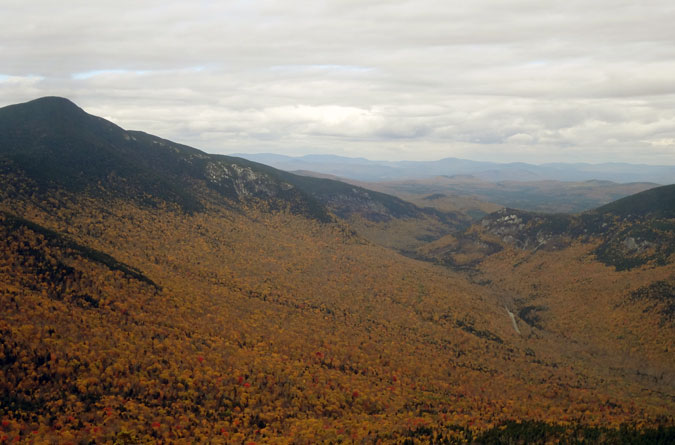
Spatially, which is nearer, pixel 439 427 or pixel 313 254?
pixel 439 427

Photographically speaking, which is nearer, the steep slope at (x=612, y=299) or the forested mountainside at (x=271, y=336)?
the forested mountainside at (x=271, y=336)

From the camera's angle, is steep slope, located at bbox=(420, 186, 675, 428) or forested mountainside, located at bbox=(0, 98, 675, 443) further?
steep slope, located at bbox=(420, 186, 675, 428)

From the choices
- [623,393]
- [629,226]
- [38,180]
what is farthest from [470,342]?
[38,180]

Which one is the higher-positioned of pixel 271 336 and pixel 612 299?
pixel 271 336

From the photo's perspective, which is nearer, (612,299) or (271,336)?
(271,336)

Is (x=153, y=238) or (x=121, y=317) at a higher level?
(x=153, y=238)

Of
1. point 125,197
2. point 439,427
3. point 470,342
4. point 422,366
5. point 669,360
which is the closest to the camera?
point 439,427

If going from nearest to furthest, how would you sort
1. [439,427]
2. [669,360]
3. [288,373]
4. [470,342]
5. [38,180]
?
[439,427] < [288,373] < [669,360] < [470,342] < [38,180]

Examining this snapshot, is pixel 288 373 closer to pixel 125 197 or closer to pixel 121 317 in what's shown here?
pixel 121 317
